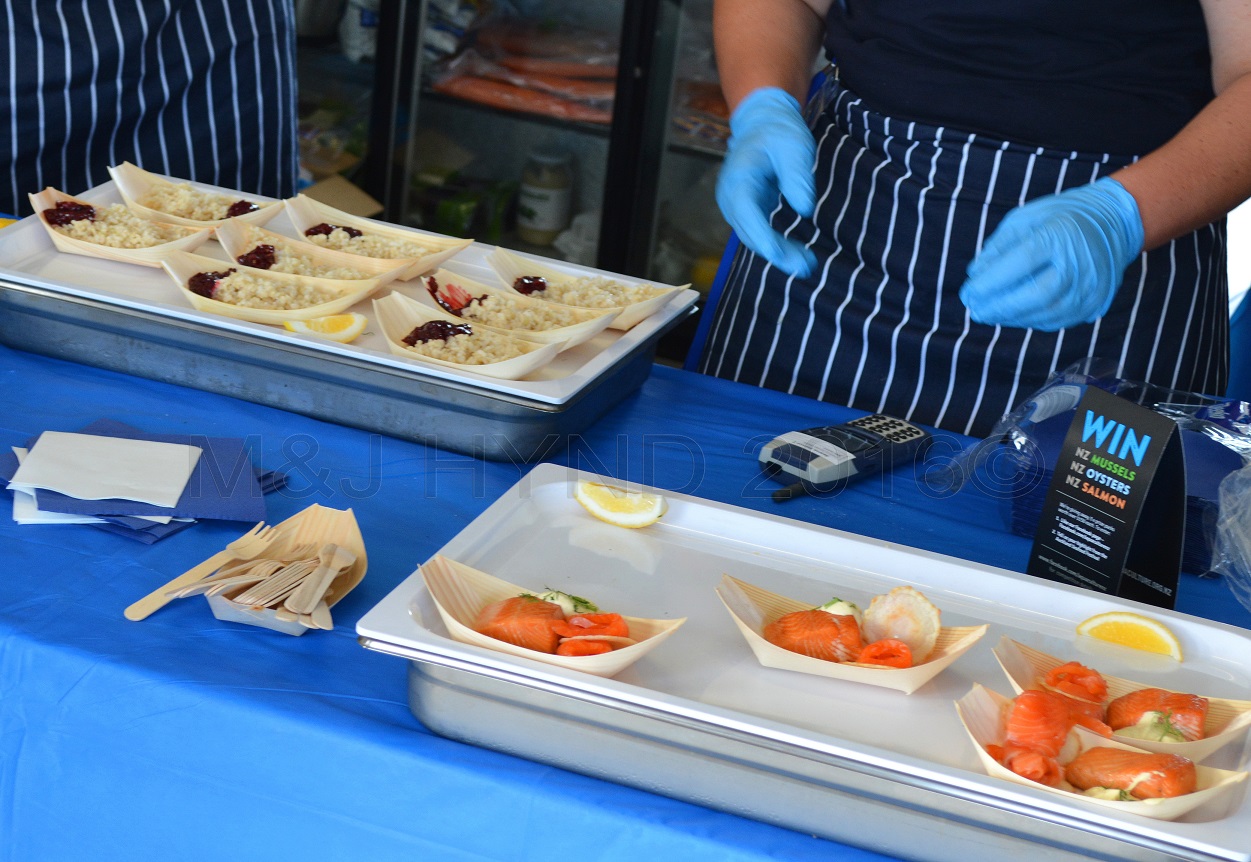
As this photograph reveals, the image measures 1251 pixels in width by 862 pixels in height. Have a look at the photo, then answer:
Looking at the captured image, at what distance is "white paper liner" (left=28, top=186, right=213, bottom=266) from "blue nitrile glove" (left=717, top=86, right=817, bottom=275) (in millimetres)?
641

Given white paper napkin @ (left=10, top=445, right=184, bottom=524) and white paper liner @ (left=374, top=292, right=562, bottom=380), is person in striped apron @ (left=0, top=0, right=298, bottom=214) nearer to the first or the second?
white paper liner @ (left=374, top=292, right=562, bottom=380)

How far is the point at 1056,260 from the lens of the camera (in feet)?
3.90

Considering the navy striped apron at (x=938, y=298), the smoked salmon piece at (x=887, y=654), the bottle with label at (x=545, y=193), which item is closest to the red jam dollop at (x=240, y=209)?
the navy striped apron at (x=938, y=298)

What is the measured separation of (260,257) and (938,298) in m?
0.89

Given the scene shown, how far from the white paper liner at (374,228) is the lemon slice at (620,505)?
569 millimetres

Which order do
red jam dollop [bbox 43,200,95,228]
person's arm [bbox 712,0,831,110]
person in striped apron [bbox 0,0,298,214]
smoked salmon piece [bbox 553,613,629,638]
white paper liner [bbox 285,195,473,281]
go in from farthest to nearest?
person in striped apron [bbox 0,0,298,214] → person's arm [bbox 712,0,831,110] → white paper liner [bbox 285,195,473,281] → red jam dollop [bbox 43,200,95,228] → smoked salmon piece [bbox 553,613,629,638]

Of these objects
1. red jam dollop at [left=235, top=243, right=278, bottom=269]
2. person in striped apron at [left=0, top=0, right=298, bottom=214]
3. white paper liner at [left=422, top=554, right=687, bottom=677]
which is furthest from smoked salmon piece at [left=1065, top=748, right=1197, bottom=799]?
person in striped apron at [left=0, top=0, right=298, bottom=214]

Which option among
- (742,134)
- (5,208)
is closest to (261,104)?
(5,208)

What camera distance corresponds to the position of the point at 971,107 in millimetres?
1519

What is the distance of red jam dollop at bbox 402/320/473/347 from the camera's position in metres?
1.21

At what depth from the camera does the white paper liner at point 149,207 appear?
1454 millimetres

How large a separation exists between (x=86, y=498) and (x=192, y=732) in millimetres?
282

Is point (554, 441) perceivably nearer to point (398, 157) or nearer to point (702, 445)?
point (702, 445)

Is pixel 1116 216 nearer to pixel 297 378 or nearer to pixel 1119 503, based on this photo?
pixel 1119 503
